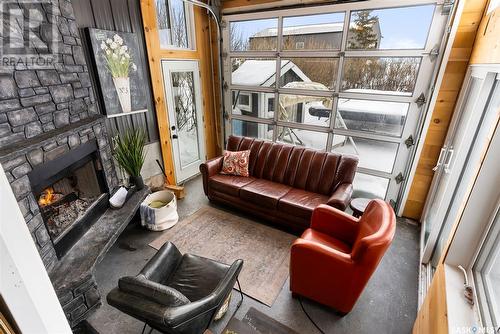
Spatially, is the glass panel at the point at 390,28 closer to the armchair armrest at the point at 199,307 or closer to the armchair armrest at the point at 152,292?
the armchair armrest at the point at 199,307

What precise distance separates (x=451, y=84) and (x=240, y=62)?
2857 millimetres

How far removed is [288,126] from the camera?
3924 mm

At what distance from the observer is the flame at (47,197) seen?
222cm

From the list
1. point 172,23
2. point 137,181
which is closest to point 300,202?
point 137,181

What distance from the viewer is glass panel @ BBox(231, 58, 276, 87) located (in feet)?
12.7

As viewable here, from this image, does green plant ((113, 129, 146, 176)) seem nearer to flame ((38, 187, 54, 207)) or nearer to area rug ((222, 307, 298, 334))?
flame ((38, 187, 54, 207))

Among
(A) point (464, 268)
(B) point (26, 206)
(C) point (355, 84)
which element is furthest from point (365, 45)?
(B) point (26, 206)

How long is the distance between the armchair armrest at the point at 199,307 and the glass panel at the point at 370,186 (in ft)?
8.62

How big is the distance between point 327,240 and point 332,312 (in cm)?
56

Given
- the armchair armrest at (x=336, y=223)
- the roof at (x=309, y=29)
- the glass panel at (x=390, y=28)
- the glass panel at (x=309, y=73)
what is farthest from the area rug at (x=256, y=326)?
the roof at (x=309, y=29)

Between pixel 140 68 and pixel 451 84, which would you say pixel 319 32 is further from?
pixel 140 68

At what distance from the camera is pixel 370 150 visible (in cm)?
338

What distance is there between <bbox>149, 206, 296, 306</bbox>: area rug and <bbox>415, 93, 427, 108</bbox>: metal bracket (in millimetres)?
2148

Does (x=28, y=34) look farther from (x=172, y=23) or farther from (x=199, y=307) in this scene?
(x=199, y=307)
